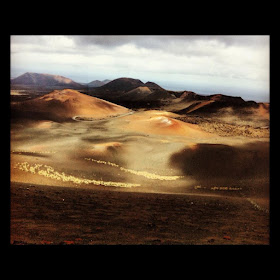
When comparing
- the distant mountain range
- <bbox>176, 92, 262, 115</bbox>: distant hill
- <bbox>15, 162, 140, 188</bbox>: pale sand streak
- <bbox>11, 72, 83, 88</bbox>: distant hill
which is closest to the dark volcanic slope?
the distant mountain range

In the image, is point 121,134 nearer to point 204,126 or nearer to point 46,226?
point 204,126

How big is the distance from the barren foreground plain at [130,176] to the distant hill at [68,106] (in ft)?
0.17

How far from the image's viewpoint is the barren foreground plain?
5.89 metres

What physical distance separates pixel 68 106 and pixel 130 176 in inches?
241

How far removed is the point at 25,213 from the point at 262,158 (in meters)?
8.02

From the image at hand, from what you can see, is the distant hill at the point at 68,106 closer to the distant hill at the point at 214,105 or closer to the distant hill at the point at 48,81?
the distant hill at the point at 48,81

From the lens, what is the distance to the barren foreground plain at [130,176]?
589cm

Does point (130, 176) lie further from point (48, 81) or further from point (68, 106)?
point (68, 106)

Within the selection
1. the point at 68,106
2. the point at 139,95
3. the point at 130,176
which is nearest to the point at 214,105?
the point at 139,95

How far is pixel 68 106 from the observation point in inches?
524

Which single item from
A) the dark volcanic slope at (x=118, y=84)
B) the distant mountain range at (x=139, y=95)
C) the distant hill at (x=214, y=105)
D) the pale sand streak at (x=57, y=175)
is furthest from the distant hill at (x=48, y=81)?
the distant hill at (x=214, y=105)

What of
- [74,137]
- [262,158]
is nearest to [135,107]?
[74,137]
